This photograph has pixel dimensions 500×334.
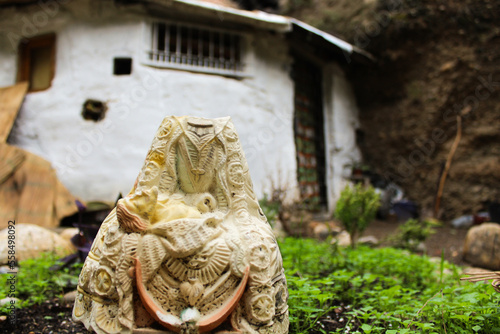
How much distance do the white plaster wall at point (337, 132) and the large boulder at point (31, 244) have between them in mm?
5609

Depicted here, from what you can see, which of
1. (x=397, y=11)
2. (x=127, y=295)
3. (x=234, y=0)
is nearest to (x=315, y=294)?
(x=127, y=295)

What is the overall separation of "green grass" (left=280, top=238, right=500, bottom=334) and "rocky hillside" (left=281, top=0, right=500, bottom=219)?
4.14m

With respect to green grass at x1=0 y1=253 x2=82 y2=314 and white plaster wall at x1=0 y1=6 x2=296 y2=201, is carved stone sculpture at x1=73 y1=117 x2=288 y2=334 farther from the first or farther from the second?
white plaster wall at x1=0 y1=6 x2=296 y2=201

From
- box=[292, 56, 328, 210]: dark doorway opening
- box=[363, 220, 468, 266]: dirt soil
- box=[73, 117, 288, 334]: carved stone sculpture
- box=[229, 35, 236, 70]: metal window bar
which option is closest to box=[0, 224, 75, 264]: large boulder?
box=[73, 117, 288, 334]: carved stone sculpture

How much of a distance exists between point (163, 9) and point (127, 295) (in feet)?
17.8

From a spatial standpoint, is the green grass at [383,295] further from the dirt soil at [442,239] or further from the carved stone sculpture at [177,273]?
the dirt soil at [442,239]

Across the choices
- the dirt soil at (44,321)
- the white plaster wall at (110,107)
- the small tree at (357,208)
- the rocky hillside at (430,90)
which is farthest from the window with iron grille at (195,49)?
the dirt soil at (44,321)

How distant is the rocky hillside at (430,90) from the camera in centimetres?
699

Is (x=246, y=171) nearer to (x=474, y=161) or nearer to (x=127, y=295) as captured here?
(x=127, y=295)

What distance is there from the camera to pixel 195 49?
6.61 m

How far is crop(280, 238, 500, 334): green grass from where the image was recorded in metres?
2.13

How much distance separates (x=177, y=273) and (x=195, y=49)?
5487mm

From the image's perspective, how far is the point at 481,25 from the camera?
22.8 feet

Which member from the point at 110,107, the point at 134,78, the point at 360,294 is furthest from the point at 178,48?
the point at 360,294
